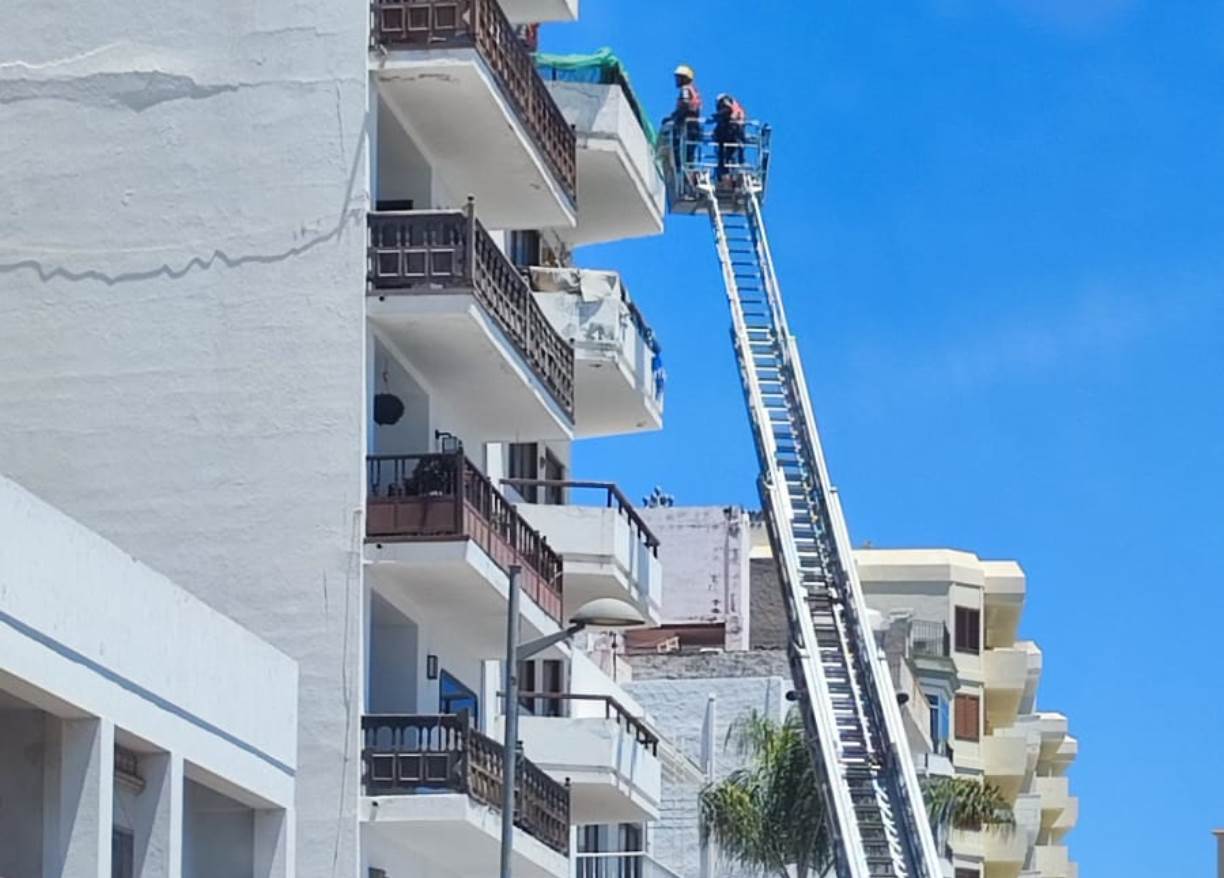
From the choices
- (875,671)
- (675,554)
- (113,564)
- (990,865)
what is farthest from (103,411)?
(990,865)

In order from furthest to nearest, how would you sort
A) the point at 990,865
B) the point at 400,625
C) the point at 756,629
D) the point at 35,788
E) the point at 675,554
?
1. the point at 990,865
2. the point at 756,629
3. the point at 675,554
4. the point at 400,625
5. the point at 35,788

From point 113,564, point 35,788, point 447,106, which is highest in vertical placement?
point 447,106

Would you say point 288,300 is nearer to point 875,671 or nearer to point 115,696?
point 115,696

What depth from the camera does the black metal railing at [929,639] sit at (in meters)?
93.2

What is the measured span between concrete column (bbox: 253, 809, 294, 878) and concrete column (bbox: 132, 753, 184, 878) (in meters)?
3.71

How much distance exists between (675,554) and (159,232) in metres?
34.3

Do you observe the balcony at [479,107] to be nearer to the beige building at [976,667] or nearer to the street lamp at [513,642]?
the street lamp at [513,642]

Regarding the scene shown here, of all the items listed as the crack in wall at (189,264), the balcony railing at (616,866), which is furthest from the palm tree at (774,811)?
the crack in wall at (189,264)

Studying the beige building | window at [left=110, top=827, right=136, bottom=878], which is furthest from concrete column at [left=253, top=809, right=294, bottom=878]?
the beige building

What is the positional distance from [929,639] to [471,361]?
2180 inches

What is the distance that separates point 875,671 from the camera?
56.4m

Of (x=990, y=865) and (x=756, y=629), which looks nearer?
(x=756, y=629)

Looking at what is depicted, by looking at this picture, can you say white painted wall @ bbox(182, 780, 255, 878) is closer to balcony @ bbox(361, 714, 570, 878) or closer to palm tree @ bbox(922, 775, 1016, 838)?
balcony @ bbox(361, 714, 570, 878)

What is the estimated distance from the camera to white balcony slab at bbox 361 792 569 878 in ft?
126
